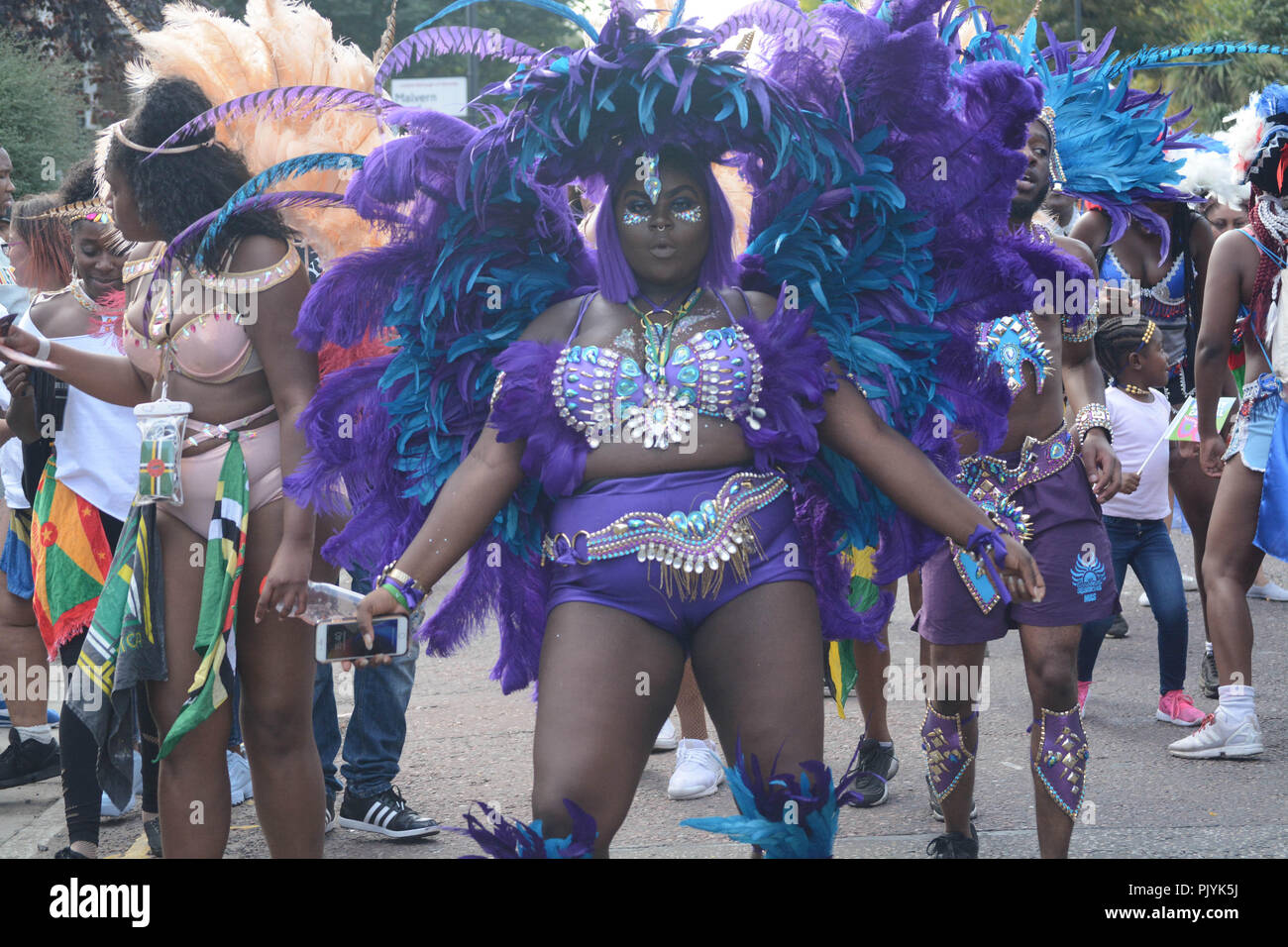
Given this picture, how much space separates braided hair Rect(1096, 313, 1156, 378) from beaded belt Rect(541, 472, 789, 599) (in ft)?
11.3

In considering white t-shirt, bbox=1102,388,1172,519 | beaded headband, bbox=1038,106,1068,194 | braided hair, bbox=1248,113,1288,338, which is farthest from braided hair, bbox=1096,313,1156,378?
beaded headband, bbox=1038,106,1068,194

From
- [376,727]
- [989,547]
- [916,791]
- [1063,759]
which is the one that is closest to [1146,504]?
[916,791]

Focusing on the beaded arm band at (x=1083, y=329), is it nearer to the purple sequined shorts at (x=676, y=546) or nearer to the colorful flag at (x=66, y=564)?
the purple sequined shorts at (x=676, y=546)

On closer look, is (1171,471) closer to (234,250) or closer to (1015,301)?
(1015,301)

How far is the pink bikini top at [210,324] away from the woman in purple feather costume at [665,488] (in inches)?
30.0

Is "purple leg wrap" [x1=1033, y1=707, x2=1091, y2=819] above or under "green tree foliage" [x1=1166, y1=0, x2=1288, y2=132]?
under

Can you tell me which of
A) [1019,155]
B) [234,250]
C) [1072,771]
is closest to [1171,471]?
[1072,771]

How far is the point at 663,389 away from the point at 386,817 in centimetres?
215

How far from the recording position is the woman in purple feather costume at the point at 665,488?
292 centimetres

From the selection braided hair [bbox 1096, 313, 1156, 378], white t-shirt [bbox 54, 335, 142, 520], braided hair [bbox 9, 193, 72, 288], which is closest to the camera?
white t-shirt [bbox 54, 335, 142, 520]

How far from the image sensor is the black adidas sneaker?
450cm

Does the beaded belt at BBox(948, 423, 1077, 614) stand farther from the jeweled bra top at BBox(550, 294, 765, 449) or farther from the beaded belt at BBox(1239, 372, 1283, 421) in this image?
the beaded belt at BBox(1239, 372, 1283, 421)

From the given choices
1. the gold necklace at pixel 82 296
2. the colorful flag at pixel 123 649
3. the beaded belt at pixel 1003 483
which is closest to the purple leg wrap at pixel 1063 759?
the beaded belt at pixel 1003 483

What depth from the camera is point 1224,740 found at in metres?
5.12
